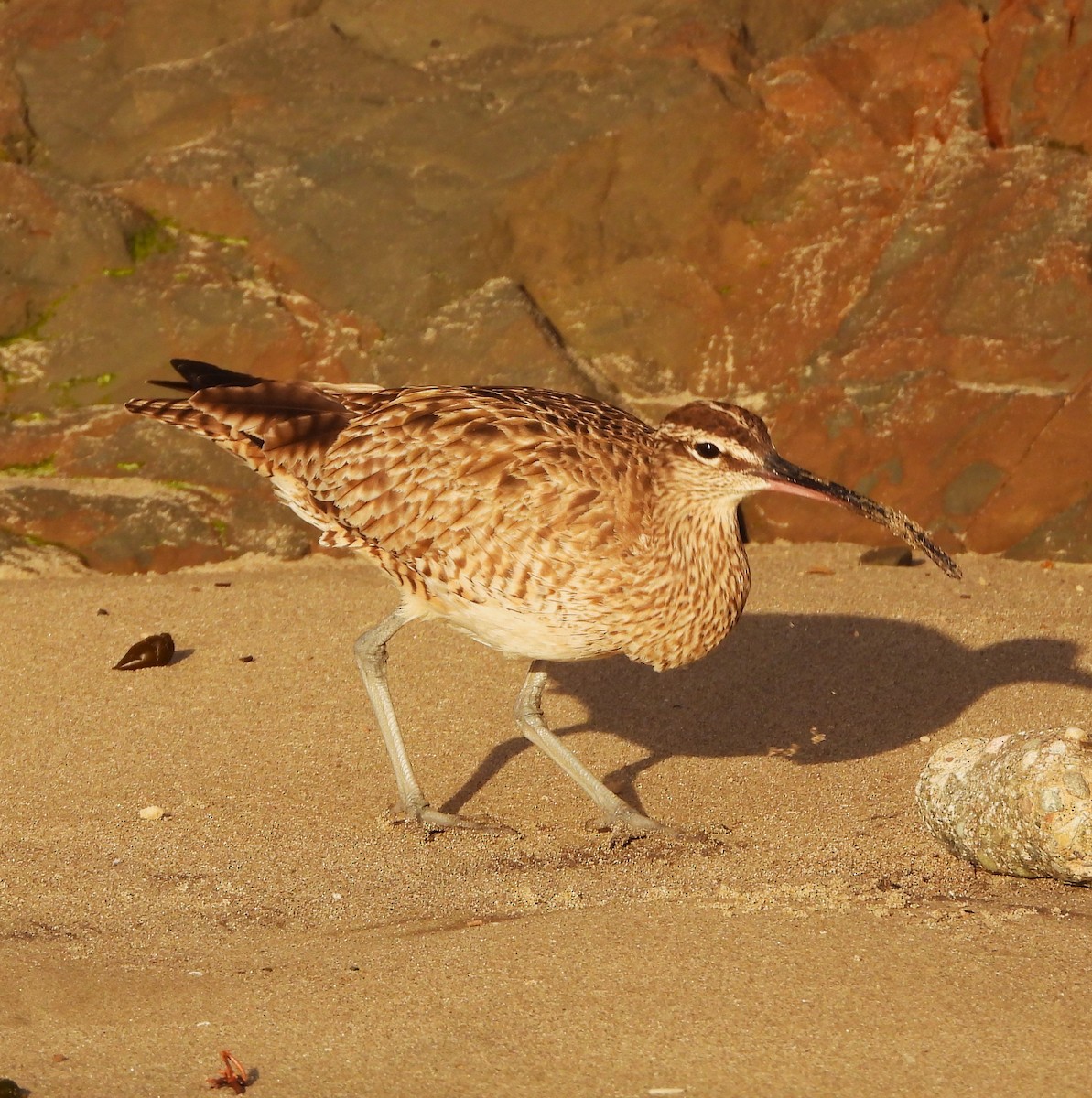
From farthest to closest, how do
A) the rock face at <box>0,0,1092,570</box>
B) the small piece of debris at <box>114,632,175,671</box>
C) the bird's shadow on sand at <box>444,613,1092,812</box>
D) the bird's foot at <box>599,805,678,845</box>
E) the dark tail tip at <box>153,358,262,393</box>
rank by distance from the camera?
1. the rock face at <box>0,0,1092,570</box>
2. the small piece of debris at <box>114,632,175,671</box>
3. the bird's shadow on sand at <box>444,613,1092,812</box>
4. the dark tail tip at <box>153,358,262,393</box>
5. the bird's foot at <box>599,805,678,845</box>

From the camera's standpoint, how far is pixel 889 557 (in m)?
9.79

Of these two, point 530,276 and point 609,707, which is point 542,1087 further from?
point 530,276

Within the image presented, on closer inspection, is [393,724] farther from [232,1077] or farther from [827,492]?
[232,1077]

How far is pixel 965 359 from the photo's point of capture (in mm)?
10086

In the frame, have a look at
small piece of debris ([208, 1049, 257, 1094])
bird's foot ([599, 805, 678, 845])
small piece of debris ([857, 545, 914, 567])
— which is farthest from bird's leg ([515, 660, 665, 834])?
small piece of debris ([857, 545, 914, 567])

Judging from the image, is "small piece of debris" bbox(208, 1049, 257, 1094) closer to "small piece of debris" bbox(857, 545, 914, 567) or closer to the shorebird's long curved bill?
the shorebird's long curved bill

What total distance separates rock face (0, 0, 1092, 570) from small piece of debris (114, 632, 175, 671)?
131 cm

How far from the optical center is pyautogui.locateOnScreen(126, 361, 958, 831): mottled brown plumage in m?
6.61

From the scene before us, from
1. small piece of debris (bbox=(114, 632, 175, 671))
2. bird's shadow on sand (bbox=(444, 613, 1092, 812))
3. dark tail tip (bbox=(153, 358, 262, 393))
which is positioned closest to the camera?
dark tail tip (bbox=(153, 358, 262, 393))

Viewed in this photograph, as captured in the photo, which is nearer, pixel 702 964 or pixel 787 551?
pixel 702 964

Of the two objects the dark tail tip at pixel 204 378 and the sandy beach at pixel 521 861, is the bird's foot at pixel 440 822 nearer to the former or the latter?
the sandy beach at pixel 521 861

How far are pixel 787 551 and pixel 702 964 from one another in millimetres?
4869

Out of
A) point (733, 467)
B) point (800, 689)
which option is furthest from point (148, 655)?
point (733, 467)

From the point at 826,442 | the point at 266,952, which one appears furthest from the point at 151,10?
the point at 266,952
